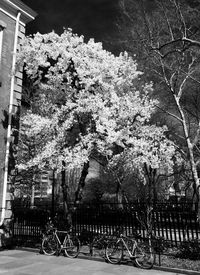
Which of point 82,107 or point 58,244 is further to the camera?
point 82,107

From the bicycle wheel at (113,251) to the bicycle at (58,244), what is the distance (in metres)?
1.35

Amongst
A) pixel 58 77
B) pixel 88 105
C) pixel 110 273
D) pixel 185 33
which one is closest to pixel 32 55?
pixel 58 77

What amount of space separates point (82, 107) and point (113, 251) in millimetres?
6359

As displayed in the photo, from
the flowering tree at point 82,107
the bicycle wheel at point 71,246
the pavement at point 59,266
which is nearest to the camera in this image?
the pavement at point 59,266

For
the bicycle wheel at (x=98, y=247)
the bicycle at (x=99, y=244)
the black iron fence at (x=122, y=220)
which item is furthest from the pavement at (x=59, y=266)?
the black iron fence at (x=122, y=220)

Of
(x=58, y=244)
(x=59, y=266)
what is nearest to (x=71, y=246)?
(x=58, y=244)

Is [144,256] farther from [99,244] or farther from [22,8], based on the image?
[22,8]

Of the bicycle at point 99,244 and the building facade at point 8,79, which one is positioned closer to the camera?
the bicycle at point 99,244

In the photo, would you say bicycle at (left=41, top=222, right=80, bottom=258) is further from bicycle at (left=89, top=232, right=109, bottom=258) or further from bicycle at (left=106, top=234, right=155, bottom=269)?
bicycle at (left=106, top=234, right=155, bottom=269)

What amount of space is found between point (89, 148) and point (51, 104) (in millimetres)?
3222

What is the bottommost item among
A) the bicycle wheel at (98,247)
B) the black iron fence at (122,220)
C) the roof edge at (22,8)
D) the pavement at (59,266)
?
the pavement at (59,266)

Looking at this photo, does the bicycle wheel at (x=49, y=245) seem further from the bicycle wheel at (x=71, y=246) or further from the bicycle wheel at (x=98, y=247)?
the bicycle wheel at (x=98, y=247)

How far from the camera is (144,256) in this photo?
34.2 ft

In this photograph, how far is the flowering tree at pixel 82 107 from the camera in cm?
1354
